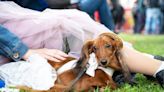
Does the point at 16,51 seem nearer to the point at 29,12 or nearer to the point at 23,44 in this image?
the point at 23,44

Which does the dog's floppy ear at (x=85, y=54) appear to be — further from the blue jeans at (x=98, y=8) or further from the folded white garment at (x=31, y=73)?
the blue jeans at (x=98, y=8)

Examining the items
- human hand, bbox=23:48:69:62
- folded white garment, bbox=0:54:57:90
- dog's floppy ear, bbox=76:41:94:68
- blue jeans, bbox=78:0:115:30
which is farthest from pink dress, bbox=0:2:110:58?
blue jeans, bbox=78:0:115:30

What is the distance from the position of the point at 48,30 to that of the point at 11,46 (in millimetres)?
416

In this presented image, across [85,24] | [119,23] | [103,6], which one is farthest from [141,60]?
[119,23]

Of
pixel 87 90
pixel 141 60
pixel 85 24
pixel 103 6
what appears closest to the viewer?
pixel 87 90

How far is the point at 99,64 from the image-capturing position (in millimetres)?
3871

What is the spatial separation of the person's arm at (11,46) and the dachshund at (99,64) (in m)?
0.35

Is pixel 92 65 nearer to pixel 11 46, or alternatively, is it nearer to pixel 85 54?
pixel 85 54

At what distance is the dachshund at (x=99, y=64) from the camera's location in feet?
12.6

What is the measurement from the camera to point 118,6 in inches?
702

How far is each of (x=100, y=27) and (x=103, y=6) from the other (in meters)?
3.16

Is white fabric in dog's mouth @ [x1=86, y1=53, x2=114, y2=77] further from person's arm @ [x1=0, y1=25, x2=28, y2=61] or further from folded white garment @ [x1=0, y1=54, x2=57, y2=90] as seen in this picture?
person's arm @ [x1=0, y1=25, x2=28, y2=61]

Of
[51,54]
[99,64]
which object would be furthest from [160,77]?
[51,54]

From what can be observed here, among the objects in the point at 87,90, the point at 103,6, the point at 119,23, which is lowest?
the point at 119,23
